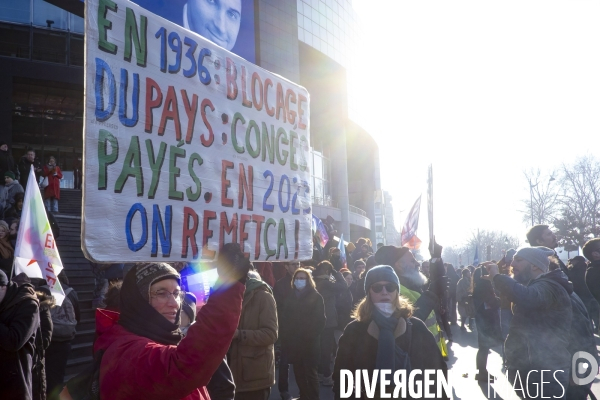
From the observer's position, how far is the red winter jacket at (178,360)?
1.85 meters

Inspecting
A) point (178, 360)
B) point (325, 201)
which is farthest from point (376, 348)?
point (325, 201)

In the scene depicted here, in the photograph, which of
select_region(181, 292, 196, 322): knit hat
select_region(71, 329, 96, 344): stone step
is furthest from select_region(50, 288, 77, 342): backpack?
select_region(181, 292, 196, 322): knit hat

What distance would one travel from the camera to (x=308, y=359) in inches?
287

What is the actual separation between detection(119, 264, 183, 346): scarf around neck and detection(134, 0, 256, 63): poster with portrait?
7883 mm

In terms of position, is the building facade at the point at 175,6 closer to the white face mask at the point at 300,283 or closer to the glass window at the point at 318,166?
the glass window at the point at 318,166

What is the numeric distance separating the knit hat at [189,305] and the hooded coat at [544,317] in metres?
2.47

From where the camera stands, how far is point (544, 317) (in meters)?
4.55

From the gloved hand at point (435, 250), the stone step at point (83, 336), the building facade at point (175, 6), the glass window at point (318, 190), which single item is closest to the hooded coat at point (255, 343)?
the gloved hand at point (435, 250)

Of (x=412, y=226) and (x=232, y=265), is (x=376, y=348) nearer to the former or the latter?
(x=232, y=265)

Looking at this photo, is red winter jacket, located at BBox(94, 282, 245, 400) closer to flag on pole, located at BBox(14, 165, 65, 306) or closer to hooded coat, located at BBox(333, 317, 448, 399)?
hooded coat, located at BBox(333, 317, 448, 399)

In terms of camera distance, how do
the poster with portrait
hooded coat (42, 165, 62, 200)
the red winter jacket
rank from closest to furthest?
the red winter jacket, the poster with portrait, hooded coat (42, 165, 62, 200)

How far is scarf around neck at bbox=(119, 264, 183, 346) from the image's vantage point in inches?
86.8

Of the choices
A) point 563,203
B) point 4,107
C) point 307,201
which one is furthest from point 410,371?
point 563,203

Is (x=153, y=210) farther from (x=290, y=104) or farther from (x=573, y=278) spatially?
(x=573, y=278)
